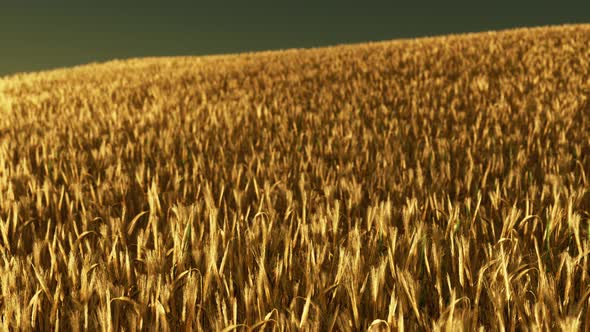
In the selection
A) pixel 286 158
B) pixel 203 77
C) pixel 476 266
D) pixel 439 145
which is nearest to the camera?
pixel 476 266

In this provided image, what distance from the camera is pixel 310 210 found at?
2262 millimetres

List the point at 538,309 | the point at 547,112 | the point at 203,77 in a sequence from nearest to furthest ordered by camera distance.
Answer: the point at 538,309 → the point at 547,112 → the point at 203,77

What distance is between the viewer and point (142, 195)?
9.15 ft

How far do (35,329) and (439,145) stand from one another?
2675 mm

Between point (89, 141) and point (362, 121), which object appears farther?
point (362, 121)

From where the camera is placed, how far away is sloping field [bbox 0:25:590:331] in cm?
136

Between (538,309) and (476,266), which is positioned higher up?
(476,266)

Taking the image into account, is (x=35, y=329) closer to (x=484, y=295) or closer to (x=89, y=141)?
(x=484, y=295)

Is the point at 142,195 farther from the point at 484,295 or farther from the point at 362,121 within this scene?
the point at 362,121

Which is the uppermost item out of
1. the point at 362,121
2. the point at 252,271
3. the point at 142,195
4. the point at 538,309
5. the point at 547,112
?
the point at 362,121

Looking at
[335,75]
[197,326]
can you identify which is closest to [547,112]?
[197,326]

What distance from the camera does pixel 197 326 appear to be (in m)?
1.26

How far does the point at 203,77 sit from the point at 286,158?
23.9 ft

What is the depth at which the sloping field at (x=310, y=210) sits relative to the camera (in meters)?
1.36
